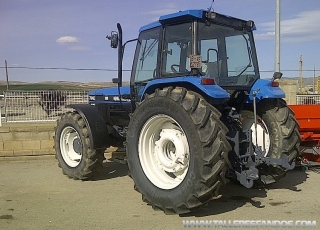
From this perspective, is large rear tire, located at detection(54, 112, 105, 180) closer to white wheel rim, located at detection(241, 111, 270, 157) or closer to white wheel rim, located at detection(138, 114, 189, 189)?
white wheel rim, located at detection(138, 114, 189, 189)

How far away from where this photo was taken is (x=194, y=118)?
13.6 feet

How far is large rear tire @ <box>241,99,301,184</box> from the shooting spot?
519cm

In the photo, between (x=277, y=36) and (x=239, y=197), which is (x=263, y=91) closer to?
(x=239, y=197)

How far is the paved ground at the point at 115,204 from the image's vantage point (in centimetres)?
434

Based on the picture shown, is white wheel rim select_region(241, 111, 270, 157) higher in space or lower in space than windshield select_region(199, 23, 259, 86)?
lower

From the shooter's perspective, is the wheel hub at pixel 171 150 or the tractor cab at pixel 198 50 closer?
the wheel hub at pixel 171 150

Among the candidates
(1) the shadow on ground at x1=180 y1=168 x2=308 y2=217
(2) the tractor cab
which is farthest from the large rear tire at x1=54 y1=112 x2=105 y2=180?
(1) the shadow on ground at x1=180 y1=168 x2=308 y2=217

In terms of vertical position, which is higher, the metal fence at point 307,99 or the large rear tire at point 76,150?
the metal fence at point 307,99

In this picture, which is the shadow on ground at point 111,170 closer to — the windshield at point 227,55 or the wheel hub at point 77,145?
the wheel hub at point 77,145

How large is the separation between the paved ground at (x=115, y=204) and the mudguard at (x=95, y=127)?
0.69 metres

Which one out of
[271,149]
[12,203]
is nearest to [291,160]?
[271,149]

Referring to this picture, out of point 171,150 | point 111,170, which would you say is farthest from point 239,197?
point 111,170

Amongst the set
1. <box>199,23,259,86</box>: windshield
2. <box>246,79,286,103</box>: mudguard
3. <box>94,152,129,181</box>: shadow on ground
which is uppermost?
<box>199,23,259,86</box>: windshield

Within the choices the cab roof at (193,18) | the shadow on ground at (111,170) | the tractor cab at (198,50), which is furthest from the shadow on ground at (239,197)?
the cab roof at (193,18)
